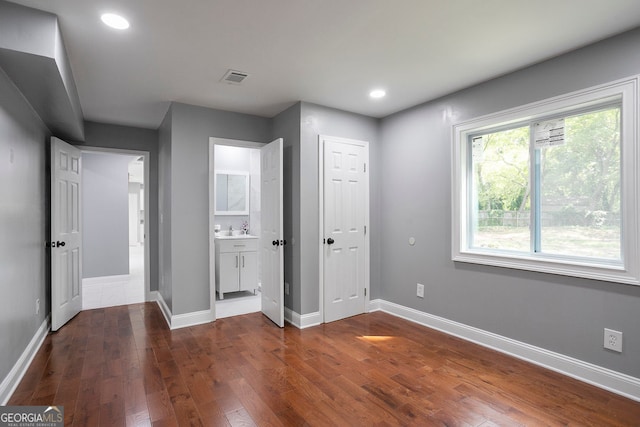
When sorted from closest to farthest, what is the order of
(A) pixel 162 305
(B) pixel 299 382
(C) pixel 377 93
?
(B) pixel 299 382
(C) pixel 377 93
(A) pixel 162 305

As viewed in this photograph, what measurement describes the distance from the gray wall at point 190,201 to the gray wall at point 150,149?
3.72 feet

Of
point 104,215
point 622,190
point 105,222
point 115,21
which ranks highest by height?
point 115,21

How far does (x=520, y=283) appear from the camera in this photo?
112 inches

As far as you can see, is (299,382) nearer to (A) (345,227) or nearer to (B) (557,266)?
(A) (345,227)

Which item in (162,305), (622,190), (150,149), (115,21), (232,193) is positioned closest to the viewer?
(115,21)

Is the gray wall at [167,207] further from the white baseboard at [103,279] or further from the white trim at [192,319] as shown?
the white baseboard at [103,279]

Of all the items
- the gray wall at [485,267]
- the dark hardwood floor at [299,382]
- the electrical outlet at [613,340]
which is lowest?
the dark hardwood floor at [299,382]

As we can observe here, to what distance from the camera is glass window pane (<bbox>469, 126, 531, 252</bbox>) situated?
297 cm

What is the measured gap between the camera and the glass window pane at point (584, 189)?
2434mm

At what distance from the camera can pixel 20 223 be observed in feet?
8.79

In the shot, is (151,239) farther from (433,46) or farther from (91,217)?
(433,46)

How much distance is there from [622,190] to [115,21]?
3.62 m

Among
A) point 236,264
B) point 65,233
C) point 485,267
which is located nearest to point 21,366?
point 65,233

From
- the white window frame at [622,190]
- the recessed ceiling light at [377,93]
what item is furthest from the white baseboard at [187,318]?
the recessed ceiling light at [377,93]
